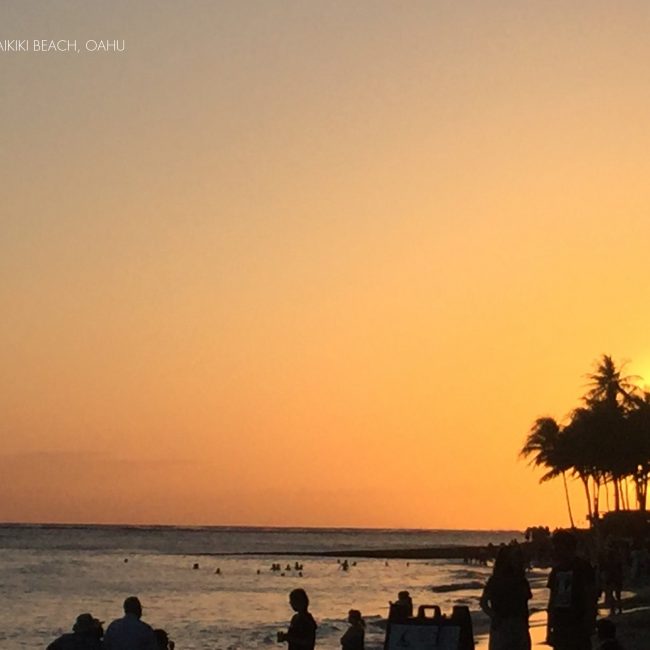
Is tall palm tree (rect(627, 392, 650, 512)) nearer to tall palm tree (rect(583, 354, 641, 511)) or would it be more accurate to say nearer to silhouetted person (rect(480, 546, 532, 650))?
tall palm tree (rect(583, 354, 641, 511))

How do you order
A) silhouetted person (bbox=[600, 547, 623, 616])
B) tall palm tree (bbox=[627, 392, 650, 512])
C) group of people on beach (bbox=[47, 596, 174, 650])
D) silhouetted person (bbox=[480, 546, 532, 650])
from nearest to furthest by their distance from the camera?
group of people on beach (bbox=[47, 596, 174, 650]) < silhouetted person (bbox=[480, 546, 532, 650]) < silhouetted person (bbox=[600, 547, 623, 616]) < tall palm tree (bbox=[627, 392, 650, 512])

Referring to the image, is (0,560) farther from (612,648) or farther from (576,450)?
(612,648)

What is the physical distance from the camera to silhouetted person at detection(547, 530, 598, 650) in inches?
452

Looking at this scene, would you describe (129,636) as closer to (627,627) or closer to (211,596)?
(627,627)

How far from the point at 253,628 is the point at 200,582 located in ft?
123

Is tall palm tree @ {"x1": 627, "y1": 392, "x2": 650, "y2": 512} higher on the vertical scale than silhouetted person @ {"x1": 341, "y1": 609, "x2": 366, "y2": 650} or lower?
higher

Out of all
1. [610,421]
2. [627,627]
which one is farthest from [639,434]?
[627,627]

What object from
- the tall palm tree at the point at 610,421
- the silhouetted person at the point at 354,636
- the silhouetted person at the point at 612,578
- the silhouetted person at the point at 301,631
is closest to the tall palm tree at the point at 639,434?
the tall palm tree at the point at 610,421

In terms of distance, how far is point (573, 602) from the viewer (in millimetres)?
11500

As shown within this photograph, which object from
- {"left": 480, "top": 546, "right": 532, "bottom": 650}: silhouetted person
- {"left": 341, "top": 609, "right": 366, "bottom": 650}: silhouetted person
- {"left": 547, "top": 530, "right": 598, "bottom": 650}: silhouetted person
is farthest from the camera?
{"left": 341, "top": 609, "right": 366, "bottom": 650}: silhouetted person

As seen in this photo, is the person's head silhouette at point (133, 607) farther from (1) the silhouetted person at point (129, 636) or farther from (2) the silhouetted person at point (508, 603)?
(2) the silhouetted person at point (508, 603)

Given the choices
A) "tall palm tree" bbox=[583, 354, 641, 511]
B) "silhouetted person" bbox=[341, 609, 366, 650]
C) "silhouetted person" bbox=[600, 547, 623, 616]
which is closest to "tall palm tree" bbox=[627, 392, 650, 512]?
"tall palm tree" bbox=[583, 354, 641, 511]

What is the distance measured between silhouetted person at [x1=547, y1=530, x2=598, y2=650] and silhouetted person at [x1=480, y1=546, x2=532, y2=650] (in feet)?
3.31

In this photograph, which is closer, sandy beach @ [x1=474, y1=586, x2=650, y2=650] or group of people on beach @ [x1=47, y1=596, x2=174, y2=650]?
group of people on beach @ [x1=47, y1=596, x2=174, y2=650]
